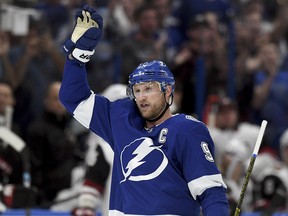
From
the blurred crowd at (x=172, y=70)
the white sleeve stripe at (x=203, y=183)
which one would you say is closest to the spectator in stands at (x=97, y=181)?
the blurred crowd at (x=172, y=70)

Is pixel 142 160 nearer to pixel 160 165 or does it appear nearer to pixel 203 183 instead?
pixel 160 165

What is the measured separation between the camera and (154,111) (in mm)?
→ 5125

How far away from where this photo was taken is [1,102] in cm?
839

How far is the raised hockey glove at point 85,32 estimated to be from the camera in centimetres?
516

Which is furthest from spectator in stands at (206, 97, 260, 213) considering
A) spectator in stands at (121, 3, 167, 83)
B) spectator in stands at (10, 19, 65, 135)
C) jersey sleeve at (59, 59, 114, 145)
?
jersey sleeve at (59, 59, 114, 145)

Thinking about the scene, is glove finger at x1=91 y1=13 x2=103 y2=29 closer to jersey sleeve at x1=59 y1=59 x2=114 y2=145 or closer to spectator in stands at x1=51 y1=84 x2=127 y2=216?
jersey sleeve at x1=59 y1=59 x2=114 y2=145

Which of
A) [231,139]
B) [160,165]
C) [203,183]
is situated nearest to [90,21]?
[160,165]

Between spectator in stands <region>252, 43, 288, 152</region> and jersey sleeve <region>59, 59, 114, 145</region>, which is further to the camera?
spectator in stands <region>252, 43, 288, 152</region>

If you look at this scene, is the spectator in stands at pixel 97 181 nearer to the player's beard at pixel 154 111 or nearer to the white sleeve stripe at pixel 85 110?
the white sleeve stripe at pixel 85 110

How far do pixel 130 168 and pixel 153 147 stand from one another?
157 mm

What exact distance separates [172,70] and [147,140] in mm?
4615

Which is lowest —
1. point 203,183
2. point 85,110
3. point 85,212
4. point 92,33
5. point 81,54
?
point 85,212

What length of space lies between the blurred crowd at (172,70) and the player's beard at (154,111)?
2.60 metres

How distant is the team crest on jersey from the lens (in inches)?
197
